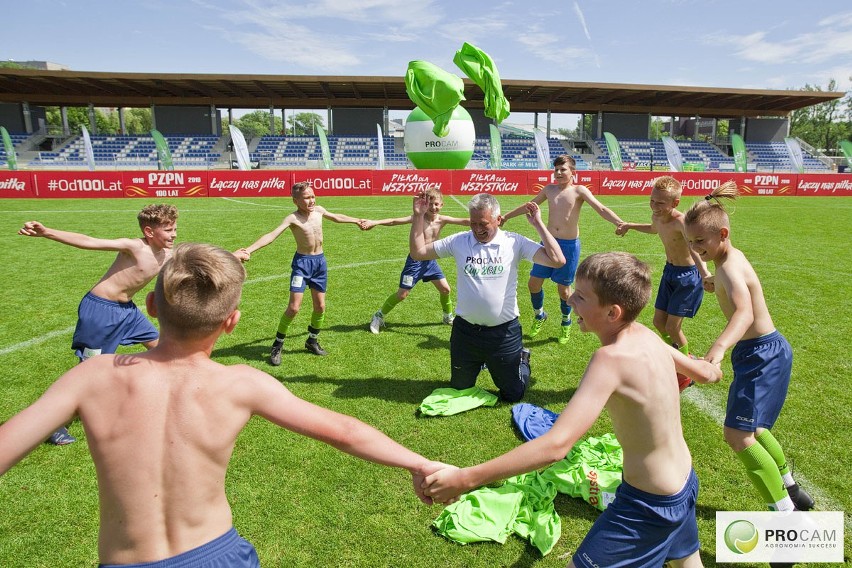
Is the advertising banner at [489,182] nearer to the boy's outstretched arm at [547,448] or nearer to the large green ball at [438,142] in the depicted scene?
the large green ball at [438,142]

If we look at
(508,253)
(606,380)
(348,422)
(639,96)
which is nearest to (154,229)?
(508,253)

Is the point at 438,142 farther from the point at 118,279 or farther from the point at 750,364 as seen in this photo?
the point at 750,364

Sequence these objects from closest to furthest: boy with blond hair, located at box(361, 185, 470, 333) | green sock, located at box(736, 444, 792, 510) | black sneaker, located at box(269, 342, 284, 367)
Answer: green sock, located at box(736, 444, 792, 510), black sneaker, located at box(269, 342, 284, 367), boy with blond hair, located at box(361, 185, 470, 333)

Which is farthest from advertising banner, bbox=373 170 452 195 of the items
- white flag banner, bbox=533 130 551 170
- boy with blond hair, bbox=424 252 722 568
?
boy with blond hair, bbox=424 252 722 568

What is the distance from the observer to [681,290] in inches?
236

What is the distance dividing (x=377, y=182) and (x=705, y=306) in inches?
797

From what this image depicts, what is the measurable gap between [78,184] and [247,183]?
7.39 m

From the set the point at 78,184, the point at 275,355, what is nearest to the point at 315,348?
the point at 275,355

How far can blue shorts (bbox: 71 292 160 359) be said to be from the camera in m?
5.00

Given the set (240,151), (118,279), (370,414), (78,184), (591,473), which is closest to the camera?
Result: (591,473)

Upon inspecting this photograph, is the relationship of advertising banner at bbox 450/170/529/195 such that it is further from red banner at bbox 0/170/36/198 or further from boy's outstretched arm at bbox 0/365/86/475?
boy's outstretched arm at bbox 0/365/86/475

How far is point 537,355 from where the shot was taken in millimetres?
6941

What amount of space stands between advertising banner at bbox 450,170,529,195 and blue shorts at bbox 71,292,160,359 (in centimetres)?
2257

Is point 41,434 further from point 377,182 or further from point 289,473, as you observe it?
point 377,182
